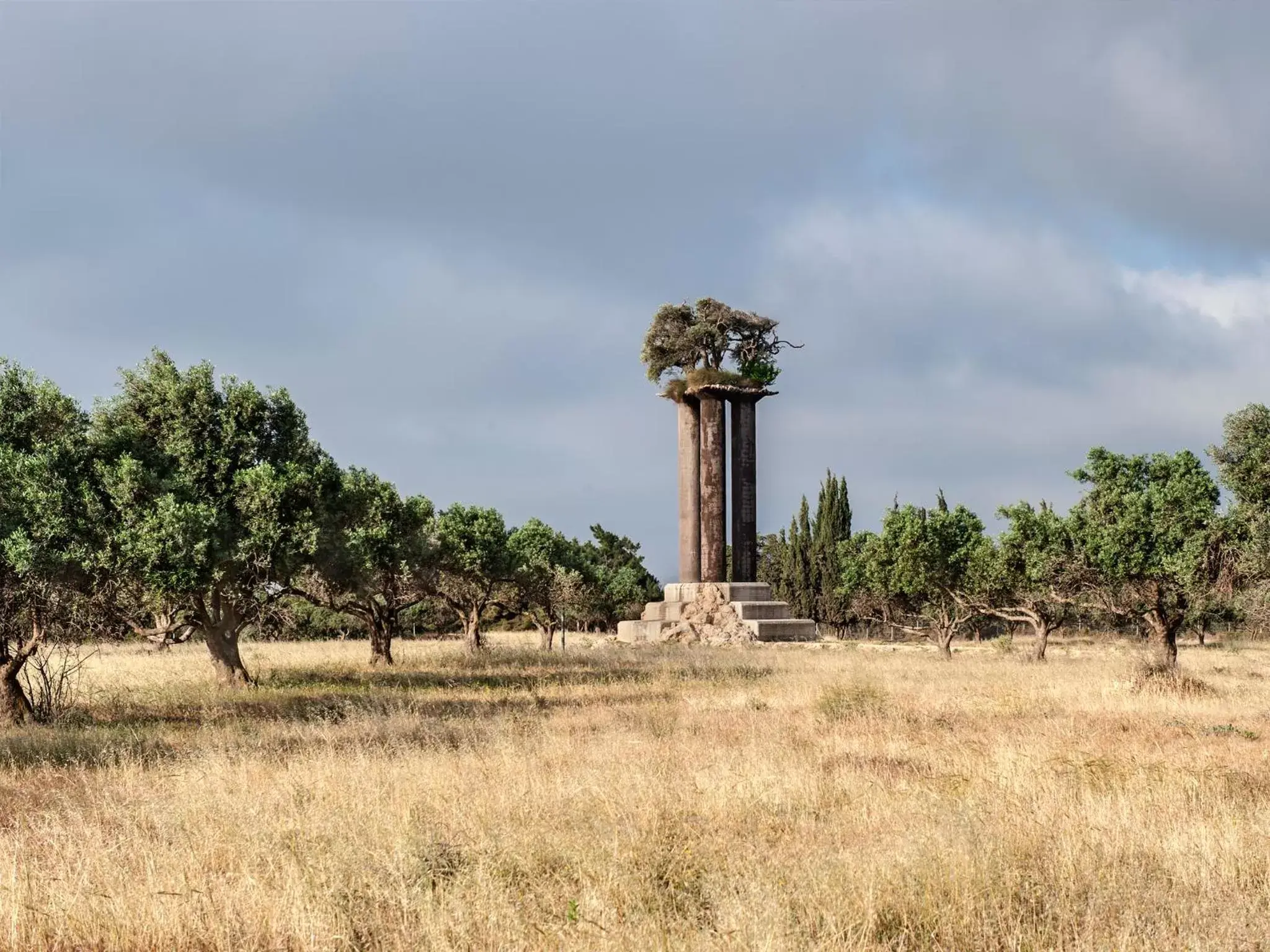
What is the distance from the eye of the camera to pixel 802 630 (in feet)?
166

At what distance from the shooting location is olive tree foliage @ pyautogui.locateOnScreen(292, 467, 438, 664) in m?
23.9

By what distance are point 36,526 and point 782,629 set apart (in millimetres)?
37515

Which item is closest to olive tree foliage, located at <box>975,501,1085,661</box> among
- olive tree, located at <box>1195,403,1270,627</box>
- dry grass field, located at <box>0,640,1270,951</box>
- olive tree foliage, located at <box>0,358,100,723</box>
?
olive tree, located at <box>1195,403,1270,627</box>

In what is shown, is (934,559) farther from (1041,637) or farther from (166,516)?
(166,516)

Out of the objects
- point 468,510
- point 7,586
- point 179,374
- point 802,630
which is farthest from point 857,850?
point 802,630

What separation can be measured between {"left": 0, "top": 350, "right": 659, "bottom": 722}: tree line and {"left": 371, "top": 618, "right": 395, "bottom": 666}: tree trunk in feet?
14.6

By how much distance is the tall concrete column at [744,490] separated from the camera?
169 ft

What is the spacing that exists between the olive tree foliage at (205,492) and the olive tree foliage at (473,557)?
13972 millimetres

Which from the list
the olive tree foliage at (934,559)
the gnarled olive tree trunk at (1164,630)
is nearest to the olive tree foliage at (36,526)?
the gnarled olive tree trunk at (1164,630)

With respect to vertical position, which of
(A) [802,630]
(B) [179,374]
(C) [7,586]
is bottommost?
(A) [802,630]

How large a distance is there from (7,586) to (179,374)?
6777mm

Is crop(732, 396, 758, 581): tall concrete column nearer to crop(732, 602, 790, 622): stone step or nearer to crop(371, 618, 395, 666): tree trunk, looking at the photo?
crop(732, 602, 790, 622): stone step

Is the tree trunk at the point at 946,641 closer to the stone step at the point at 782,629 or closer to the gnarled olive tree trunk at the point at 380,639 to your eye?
the stone step at the point at 782,629

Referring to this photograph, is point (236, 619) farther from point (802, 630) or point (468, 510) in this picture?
point (802, 630)
